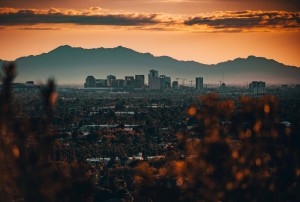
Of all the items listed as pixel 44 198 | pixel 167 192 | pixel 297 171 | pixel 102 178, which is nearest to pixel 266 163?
pixel 297 171

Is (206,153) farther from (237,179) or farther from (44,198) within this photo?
(44,198)

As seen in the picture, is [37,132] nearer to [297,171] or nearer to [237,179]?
[237,179]

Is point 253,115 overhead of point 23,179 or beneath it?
overhead

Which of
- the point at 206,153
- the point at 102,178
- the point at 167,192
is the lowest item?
the point at 102,178

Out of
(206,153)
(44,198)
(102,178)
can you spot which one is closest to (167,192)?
(206,153)

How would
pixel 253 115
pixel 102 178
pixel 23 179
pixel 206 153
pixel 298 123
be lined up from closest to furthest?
1. pixel 23 179
2. pixel 206 153
3. pixel 253 115
4. pixel 298 123
5. pixel 102 178

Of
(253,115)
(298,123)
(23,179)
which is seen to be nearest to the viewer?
(23,179)

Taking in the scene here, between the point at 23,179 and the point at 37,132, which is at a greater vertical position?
the point at 37,132

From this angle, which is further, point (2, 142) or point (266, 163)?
point (266, 163)

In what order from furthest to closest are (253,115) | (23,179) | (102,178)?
(102,178)
(253,115)
(23,179)
